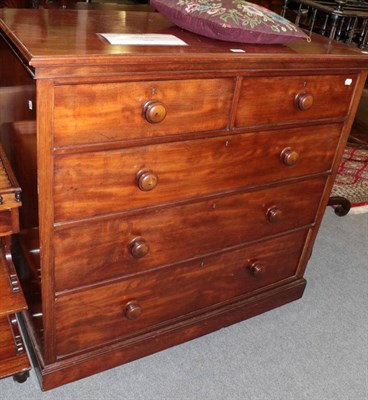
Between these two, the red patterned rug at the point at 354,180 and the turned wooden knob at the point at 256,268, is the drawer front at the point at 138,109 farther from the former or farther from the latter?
the red patterned rug at the point at 354,180

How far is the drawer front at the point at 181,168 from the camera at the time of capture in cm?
120

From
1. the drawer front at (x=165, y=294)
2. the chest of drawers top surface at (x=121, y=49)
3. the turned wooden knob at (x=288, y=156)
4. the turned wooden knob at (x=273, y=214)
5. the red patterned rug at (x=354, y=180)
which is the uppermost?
the chest of drawers top surface at (x=121, y=49)

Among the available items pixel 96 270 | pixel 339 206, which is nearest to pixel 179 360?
pixel 96 270

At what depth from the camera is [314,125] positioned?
5.18ft

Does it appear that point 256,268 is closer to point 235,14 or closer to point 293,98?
point 293,98

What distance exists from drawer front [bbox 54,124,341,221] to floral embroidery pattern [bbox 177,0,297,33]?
31 cm

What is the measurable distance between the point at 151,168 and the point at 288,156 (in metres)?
0.50

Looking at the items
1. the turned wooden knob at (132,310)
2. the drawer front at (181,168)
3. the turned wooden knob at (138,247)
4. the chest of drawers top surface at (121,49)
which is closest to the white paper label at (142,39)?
the chest of drawers top surface at (121,49)

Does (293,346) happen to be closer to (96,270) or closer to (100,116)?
(96,270)

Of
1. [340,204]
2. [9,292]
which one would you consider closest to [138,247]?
[9,292]

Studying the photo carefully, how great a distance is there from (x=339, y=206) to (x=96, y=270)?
179cm

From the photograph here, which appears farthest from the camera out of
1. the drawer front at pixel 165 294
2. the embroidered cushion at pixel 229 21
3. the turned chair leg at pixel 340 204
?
the turned chair leg at pixel 340 204

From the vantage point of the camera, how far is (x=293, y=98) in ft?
4.79

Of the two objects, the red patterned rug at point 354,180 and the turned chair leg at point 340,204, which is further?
the red patterned rug at point 354,180
